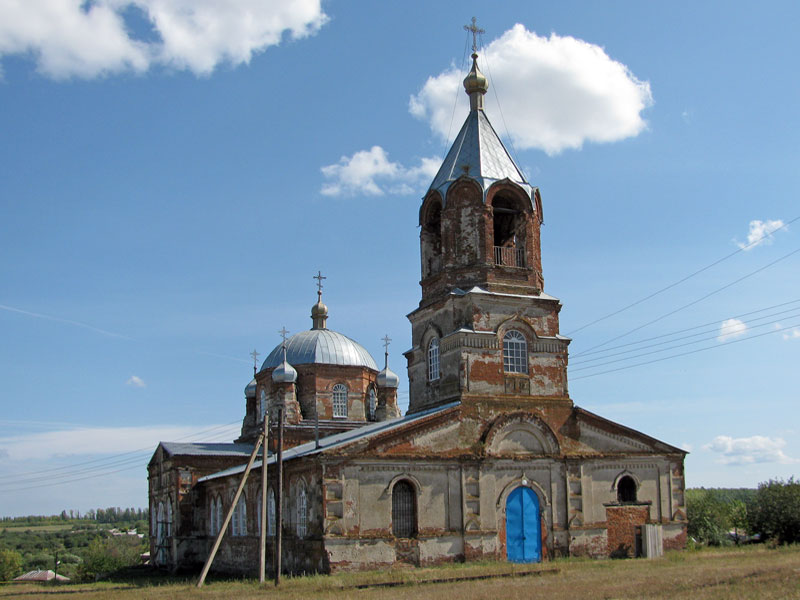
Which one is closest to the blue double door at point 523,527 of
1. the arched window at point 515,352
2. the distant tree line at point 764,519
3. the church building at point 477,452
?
the church building at point 477,452

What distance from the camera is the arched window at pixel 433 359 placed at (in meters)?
27.2

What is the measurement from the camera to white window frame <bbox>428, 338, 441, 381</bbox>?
27188 mm

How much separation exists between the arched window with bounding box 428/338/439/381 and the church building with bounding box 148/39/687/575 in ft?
0.21

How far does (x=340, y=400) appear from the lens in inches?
1501

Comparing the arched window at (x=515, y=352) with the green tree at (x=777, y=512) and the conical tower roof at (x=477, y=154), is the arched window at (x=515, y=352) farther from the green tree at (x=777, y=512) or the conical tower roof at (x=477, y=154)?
the green tree at (x=777, y=512)

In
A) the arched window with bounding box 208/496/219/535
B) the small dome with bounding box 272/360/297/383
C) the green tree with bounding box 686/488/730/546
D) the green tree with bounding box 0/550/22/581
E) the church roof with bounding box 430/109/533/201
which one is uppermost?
the church roof with bounding box 430/109/533/201

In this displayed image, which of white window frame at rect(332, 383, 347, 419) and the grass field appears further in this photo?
white window frame at rect(332, 383, 347, 419)

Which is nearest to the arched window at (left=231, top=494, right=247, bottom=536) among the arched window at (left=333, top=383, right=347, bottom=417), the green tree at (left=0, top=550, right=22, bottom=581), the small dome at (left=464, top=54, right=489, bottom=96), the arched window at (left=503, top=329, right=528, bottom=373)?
the arched window at (left=333, top=383, right=347, bottom=417)

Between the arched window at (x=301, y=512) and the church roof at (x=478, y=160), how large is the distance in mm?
10479

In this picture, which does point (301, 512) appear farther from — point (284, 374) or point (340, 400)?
point (340, 400)

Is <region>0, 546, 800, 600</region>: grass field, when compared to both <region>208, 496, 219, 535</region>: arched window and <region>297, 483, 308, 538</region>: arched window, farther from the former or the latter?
<region>208, 496, 219, 535</region>: arched window

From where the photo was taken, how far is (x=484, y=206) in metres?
27.0

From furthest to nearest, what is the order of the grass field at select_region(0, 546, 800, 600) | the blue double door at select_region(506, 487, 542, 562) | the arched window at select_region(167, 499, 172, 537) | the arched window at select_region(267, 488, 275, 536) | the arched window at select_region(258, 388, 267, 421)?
the arched window at select_region(258, 388, 267, 421) → the arched window at select_region(167, 499, 172, 537) → the arched window at select_region(267, 488, 275, 536) → the blue double door at select_region(506, 487, 542, 562) → the grass field at select_region(0, 546, 800, 600)

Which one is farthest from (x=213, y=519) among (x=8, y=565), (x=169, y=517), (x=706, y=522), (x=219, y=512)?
(x=8, y=565)
